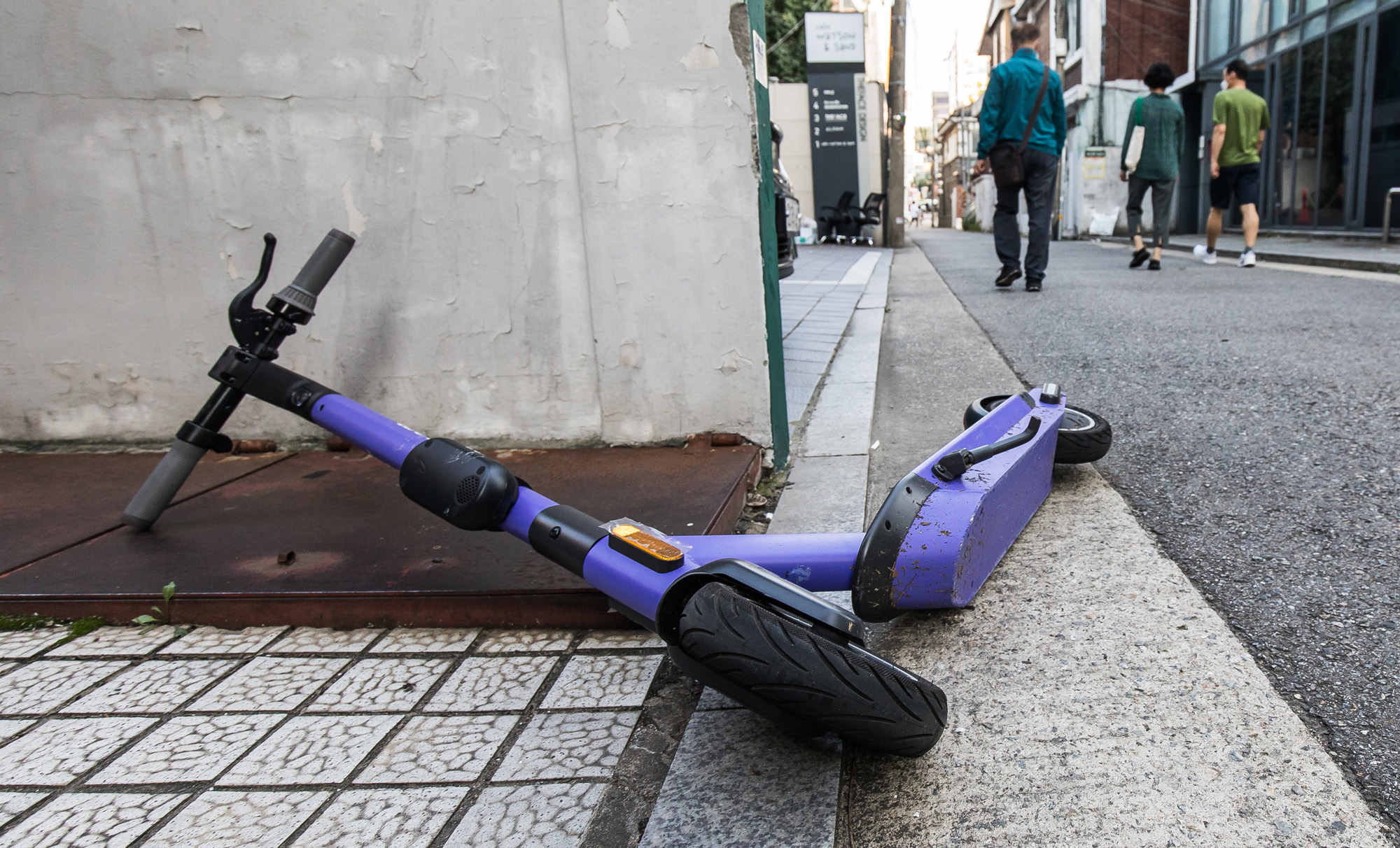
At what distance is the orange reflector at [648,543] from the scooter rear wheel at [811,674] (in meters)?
0.19

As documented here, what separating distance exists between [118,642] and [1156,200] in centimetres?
945

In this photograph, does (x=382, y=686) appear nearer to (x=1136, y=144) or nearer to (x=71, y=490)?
(x=71, y=490)

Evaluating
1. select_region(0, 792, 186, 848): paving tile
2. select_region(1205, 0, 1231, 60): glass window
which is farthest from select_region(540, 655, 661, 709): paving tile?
select_region(1205, 0, 1231, 60): glass window

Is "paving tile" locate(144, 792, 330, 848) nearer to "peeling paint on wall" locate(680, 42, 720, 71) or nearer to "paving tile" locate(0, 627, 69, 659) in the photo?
"paving tile" locate(0, 627, 69, 659)

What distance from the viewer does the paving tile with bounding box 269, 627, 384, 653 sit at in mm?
1729

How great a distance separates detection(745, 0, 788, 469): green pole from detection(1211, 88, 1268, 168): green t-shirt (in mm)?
7887

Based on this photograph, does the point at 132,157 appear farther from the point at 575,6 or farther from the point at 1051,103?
the point at 1051,103

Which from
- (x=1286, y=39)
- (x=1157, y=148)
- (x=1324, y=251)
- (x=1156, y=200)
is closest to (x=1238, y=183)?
(x=1156, y=200)

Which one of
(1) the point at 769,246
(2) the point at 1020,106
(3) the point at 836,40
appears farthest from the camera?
(3) the point at 836,40

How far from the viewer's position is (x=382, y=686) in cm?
158

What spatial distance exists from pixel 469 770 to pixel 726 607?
1.64 ft

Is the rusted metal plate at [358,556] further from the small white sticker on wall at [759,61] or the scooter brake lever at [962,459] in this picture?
the small white sticker on wall at [759,61]

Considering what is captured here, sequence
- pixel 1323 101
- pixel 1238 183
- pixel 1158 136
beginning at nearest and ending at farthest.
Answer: pixel 1158 136, pixel 1238 183, pixel 1323 101

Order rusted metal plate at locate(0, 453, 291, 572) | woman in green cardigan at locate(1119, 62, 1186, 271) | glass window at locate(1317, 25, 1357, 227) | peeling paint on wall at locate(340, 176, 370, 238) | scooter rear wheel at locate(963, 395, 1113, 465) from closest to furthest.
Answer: rusted metal plate at locate(0, 453, 291, 572) → scooter rear wheel at locate(963, 395, 1113, 465) → peeling paint on wall at locate(340, 176, 370, 238) → woman in green cardigan at locate(1119, 62, 1186, 271) → glass window at locate(1317, 25, 1357, 227)
